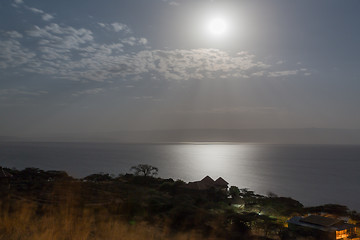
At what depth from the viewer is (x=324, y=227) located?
Result: 16.1 metres

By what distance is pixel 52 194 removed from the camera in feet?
29.0

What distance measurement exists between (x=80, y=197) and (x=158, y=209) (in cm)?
287

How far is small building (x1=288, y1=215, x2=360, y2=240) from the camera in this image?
15627mm

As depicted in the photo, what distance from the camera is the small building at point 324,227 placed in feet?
51.3

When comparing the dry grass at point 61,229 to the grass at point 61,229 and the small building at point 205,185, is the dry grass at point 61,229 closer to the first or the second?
the grass at point 61,229

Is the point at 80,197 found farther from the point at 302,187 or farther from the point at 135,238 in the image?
the point at 302,187

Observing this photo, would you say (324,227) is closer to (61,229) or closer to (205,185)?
(205,185)

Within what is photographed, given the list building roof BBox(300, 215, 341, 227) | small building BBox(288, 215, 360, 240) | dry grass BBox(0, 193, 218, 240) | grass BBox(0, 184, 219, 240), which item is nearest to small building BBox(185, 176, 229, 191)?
small building BBox(288, 215, 360, 240)

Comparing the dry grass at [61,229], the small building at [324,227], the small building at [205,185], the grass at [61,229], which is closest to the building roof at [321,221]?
the small building at [324,227]

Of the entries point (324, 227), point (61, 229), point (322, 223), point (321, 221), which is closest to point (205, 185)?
Result: point (321, 221)

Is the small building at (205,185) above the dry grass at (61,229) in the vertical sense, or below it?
below

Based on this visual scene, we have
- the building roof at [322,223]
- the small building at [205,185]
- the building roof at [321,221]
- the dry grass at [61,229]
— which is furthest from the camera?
the small building at [205,185]

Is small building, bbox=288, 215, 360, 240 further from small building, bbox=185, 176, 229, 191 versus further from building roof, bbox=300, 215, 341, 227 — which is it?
small building, bbox=185, 176, 229, 191

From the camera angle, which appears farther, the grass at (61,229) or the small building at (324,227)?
the small building at (324,227)
